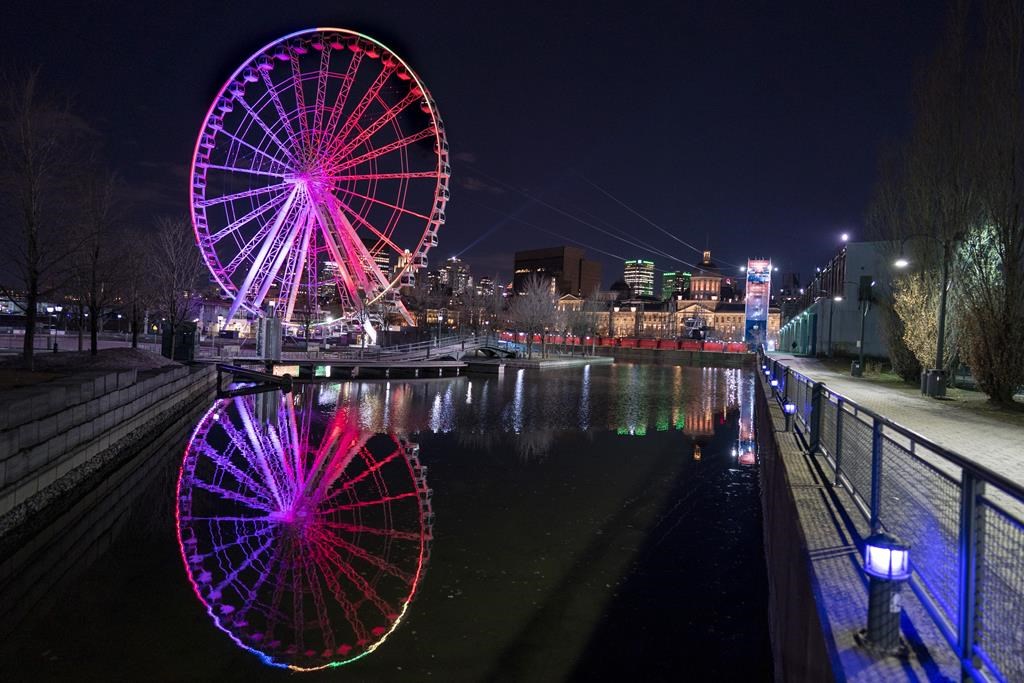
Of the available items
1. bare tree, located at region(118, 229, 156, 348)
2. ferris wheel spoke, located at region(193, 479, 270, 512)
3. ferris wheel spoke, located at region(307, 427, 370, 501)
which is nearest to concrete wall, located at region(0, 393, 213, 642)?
ferris wheel spoke, located at region(193, 479, 270, 512)

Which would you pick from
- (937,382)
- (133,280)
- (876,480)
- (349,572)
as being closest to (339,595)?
(349,572)

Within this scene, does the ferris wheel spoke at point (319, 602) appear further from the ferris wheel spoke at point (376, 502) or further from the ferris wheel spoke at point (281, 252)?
the ferris wheel spoke at point (281, 252)

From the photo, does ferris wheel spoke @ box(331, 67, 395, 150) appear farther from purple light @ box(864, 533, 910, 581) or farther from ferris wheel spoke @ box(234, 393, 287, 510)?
purple light @ box(864, 533, 910, 581)

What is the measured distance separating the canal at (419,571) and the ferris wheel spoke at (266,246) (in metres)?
20.8

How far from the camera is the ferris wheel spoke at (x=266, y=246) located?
34.2m

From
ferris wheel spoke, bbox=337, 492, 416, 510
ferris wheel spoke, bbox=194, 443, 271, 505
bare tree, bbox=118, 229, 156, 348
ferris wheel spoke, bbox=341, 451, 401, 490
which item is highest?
bare tree, bbox=118, 229, 156, 348

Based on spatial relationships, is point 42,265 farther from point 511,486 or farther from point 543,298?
point 543,298

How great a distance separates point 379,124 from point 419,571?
2954cm

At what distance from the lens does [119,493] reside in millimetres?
11156

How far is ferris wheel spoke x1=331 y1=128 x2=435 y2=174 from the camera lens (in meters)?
33.8

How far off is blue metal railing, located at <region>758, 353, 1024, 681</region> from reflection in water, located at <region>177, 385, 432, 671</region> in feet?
14.1

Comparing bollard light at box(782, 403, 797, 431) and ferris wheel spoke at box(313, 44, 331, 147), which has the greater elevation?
ferris wheel spoke at box(313, 44, 331, 147)

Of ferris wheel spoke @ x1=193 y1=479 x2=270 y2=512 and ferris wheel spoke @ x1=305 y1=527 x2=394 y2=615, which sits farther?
ferris wheel spoke @ x1=193 y1=479 x2=270 y2=512

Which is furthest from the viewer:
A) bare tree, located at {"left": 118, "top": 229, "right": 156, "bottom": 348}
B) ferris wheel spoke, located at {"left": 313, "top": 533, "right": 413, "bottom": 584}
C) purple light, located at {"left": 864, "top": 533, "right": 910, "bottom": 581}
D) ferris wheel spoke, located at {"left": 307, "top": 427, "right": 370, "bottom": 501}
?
bare tree, located at {"left": 118, "top": 229, "right": 156, "bottom": 348}
